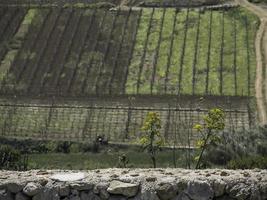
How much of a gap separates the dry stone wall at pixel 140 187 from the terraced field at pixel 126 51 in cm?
3919

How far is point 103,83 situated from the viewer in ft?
169

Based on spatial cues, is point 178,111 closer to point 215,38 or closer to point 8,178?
point 215,38

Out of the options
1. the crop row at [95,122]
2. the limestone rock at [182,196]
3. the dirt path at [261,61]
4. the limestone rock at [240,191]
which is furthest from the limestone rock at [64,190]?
the dirt path at [261,61]

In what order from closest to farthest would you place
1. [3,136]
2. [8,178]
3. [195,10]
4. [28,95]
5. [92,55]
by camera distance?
[8,178] < [3,136] < [28,95] < [92,55] < [195,10]

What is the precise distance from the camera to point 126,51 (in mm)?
55625

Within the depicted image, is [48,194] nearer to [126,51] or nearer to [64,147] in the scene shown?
[64,147]

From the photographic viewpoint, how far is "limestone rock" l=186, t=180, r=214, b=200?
927 cm

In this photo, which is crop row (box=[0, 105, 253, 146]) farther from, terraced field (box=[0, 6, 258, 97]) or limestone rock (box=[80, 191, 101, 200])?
limestone rock (box=[80, 191, 101, 200])

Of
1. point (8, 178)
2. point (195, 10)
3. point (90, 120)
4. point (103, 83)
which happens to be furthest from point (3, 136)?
point (8, 178)

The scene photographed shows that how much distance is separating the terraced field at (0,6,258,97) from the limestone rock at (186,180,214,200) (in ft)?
129

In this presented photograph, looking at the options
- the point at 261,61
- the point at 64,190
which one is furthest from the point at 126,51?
the point at 64,190

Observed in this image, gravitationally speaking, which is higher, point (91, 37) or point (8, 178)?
point (91, 37)

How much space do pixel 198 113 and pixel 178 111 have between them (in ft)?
5.32

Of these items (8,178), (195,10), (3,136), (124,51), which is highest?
(195,10)
